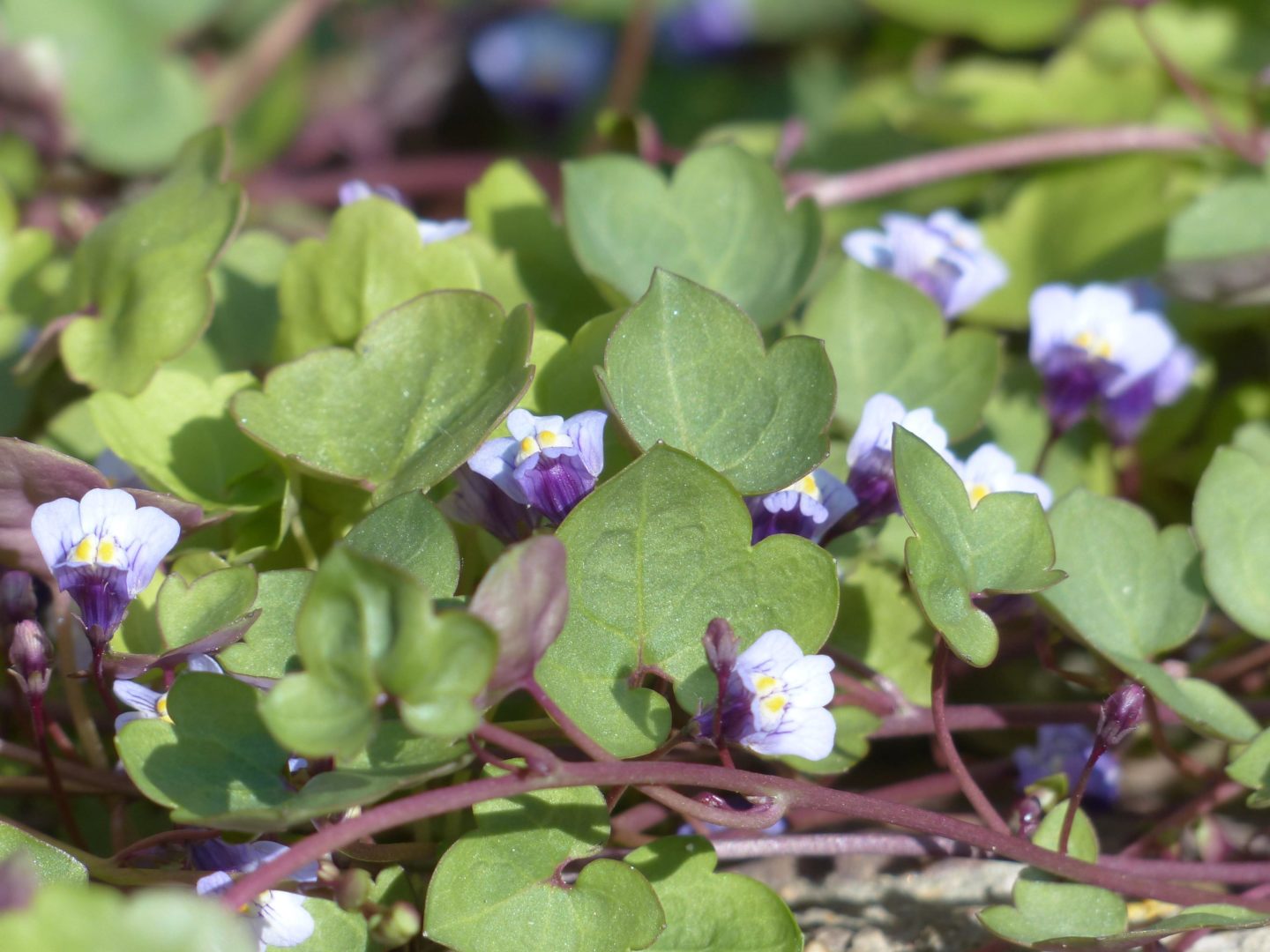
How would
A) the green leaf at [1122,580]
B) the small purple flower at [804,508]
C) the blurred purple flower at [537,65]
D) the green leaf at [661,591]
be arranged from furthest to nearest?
the blurred purple flower at [537,65] < the green leaf at [1122,580] < the small purple flower at [804,508] < the green leaf at [661,591]

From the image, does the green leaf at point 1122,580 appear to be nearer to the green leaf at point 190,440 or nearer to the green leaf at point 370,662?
the green leaf at point 370,662

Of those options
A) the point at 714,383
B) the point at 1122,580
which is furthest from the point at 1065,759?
the point at 714,383

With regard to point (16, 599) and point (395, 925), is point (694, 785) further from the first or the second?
point (16, 599)

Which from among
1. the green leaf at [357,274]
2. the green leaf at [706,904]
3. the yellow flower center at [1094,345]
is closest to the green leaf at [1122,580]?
the yellow flower center at [1094,345]

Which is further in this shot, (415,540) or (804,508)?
(804,508)

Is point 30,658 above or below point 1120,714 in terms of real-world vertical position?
above

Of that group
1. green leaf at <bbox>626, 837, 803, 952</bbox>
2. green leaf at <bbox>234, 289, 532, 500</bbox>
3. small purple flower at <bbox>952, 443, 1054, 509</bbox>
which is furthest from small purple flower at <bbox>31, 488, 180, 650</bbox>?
small purple flower at <bbox>952, 443, 1054, 509</bbox>

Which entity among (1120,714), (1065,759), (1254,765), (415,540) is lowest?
(1065,759)
